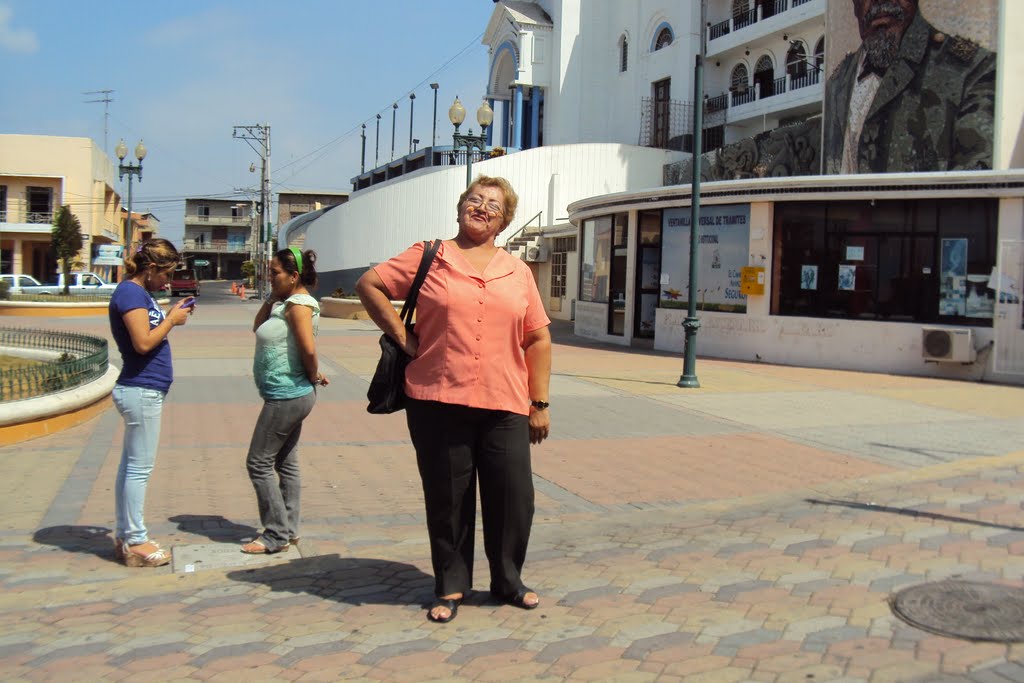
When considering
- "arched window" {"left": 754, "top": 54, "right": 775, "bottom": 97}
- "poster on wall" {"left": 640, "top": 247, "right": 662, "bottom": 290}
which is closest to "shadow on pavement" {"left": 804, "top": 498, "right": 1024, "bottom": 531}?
"poster on wall" {"left": 640, "top": 247, "right": 662, "bottom": 290}

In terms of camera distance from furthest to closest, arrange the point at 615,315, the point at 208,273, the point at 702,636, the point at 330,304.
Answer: the point at 208,273 < the point at 330,304 < the point at 615,315 < the point at 702,636

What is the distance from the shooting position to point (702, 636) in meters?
4.22

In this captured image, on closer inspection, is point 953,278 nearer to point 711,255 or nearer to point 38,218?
point 711,255

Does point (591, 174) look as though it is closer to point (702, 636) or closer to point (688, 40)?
point (688, 40)

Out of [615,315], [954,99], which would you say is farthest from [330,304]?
[954,99]

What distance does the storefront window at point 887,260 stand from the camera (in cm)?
1504

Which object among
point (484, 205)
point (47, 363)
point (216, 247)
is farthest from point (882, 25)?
point (216, 247)

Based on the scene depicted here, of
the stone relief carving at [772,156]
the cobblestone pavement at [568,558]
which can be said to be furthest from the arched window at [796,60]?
the cobblestone pavement at [568,558]

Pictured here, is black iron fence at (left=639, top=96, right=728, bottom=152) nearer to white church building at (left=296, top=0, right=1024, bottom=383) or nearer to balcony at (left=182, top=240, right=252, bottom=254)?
white church building at (left=296, top=0, right=1024, bottom=383)

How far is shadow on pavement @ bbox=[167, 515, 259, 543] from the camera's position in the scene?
5736mm

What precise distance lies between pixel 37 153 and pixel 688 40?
35.9 metres

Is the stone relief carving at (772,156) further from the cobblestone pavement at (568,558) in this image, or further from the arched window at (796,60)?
the cobblestone pavement at (568,558)

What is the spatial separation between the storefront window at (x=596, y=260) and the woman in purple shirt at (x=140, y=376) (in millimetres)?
16649

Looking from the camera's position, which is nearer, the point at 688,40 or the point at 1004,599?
the point at 1004,599
